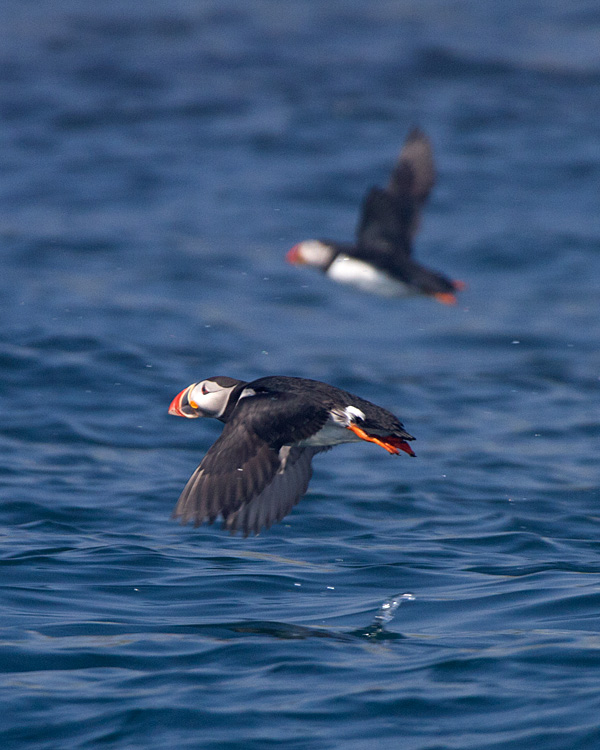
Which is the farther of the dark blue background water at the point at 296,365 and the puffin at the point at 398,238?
the puffin at the point at 398,238

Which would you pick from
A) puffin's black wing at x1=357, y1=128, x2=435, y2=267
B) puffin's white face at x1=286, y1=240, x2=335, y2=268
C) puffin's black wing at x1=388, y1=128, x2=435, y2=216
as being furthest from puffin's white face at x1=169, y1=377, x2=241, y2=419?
puffin's white face at x1=286, y1=240, x2=335, y2=268

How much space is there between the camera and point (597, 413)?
9664 millimetres

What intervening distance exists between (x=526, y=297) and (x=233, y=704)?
9.18m

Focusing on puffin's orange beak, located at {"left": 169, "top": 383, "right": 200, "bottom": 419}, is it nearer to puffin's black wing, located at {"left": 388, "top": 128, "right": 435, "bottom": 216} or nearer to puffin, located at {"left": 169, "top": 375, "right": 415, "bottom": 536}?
puffin, located at {"left": 169, "top": 375, "right": 415, "bottom": 536}

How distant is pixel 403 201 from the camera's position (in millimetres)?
10188

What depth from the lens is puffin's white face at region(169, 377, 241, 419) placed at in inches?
240

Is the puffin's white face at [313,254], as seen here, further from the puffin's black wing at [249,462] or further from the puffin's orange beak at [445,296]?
the puffin's black wing at [249,462]

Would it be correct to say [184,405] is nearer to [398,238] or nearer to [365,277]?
[365,277]

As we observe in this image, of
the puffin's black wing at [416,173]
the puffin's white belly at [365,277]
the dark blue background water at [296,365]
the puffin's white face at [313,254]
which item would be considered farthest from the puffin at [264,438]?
the puffin's white face at [313,254]

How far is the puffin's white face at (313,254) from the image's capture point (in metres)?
10.9

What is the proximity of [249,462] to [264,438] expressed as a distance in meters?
0.16

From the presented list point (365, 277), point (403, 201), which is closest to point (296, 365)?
point (365, 277)

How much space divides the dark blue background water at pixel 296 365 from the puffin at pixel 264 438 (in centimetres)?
44

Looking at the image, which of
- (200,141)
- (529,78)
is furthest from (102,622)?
(529,78)
